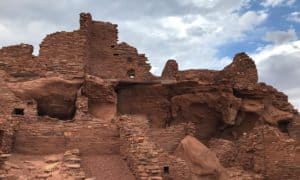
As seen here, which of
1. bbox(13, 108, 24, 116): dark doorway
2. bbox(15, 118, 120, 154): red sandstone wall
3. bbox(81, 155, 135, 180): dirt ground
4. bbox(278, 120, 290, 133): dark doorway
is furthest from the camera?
bbox(278, 120, 290, 133): dark doorway

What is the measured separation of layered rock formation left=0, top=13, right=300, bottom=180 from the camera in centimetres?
1471

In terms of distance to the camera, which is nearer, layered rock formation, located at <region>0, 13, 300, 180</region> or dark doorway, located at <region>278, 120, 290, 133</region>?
layered rock formation, located at <region>0, 13, 300, 180</region>

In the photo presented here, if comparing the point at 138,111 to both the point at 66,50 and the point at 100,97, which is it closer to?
the point at 100,97

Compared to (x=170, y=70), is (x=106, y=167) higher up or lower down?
lower down

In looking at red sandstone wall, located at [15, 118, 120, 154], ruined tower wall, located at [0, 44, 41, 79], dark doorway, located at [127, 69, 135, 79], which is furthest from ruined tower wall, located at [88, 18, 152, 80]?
red sandstone wall, located at [15, 118, 120, 154]

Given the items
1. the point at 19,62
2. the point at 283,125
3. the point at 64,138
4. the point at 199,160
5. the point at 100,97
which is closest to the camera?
the point at 64,138

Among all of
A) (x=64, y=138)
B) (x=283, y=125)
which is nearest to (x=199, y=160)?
(x=64, y=138)

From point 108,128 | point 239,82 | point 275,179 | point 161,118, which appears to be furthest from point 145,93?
point 275,179

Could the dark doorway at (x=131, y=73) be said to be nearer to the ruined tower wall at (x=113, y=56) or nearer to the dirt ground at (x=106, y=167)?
the ruined tower wall at (x=113, y=56)

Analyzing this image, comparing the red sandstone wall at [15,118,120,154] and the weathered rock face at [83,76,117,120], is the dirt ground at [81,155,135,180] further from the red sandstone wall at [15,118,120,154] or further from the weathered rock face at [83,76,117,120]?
the weathered rock face at [83,76,117,120]

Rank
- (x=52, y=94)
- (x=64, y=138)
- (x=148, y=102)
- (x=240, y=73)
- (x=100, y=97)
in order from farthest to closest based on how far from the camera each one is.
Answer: (x=240, y=73)
(x=148, y=102)
(x=100, y=97)
(x=52, y=94)
(x=64, y=138)

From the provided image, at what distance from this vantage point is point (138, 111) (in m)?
21.8

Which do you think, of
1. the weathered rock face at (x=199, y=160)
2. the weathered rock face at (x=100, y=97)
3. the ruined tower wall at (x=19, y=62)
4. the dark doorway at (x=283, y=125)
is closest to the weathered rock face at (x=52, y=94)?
the weathered rock face at (x=100, y=97)

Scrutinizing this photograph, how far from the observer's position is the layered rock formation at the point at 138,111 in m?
14.7
